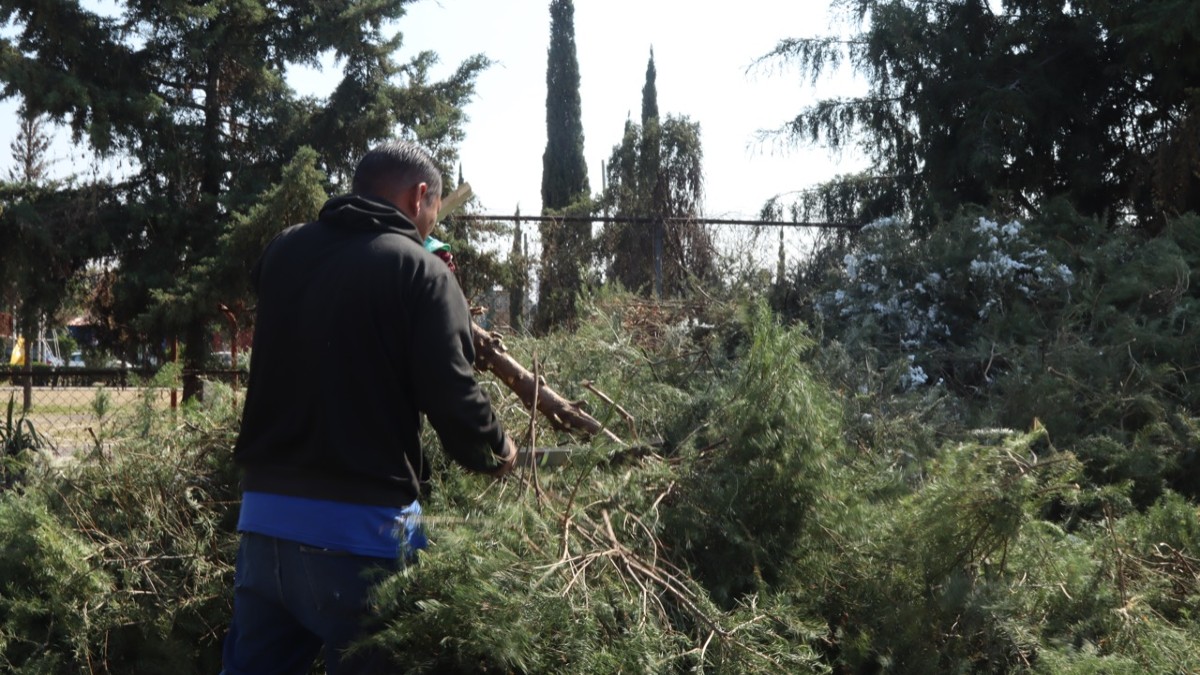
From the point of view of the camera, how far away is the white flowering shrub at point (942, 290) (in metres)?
5.71

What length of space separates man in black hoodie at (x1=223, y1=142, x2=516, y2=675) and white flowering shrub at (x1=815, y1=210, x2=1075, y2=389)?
140 inches

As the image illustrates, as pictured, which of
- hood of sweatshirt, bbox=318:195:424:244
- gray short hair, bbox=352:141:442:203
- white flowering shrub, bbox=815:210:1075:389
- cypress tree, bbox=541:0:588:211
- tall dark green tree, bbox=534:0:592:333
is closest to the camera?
hood of sweatshirt, bbox=318:195:424:244

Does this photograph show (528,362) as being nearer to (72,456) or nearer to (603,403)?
(603,403)

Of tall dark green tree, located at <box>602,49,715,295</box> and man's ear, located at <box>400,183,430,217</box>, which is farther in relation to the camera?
tall dark green tree, located at <box>602,49,715,295</box>

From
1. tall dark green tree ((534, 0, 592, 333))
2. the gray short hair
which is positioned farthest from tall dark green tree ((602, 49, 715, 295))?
the gray short hair

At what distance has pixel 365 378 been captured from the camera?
7.13 ft

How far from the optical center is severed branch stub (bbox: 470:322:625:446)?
312 centimetres

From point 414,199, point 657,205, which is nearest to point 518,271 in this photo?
point 657,205

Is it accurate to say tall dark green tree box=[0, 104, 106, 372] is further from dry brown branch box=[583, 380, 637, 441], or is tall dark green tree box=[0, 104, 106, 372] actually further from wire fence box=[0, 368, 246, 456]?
dry brown branch box=[583, 380, 637, 441]

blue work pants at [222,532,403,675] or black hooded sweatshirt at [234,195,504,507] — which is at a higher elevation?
black hooded sweatshirt at [234,195,504,507]

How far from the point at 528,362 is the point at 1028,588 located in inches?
79.9

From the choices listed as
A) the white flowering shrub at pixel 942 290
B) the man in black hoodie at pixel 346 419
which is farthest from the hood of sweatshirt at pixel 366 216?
the white flowering shrub at pixel 942 290

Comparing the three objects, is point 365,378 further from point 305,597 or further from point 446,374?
point 305,597

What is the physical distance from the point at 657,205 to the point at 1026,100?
3.28 m
